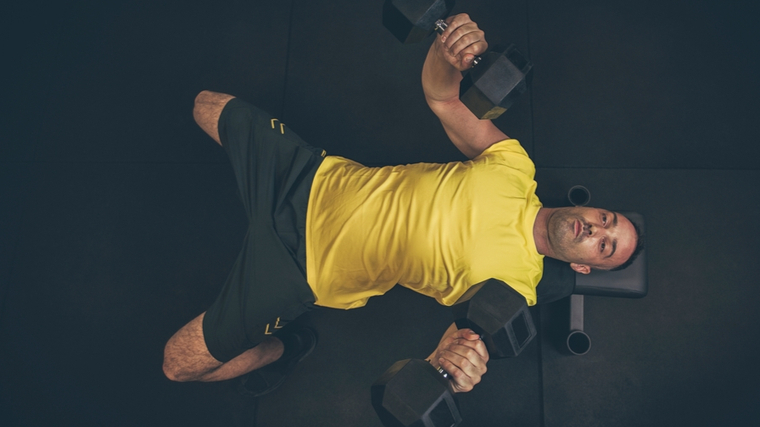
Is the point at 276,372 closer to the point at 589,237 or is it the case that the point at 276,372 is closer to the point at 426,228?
the point at 426,228

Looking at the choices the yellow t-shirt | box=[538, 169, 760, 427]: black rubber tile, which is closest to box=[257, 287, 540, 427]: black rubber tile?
box=[538, 169, 760, 427]: black rubber tile

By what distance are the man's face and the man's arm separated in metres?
0.43

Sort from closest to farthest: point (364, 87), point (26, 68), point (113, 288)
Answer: point (113, 288) → point (364, 87) → point (26, 68)

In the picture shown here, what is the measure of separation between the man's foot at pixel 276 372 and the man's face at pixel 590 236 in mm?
1289

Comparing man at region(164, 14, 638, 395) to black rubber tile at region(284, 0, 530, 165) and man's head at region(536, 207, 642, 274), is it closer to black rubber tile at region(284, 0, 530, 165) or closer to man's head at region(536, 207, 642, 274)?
man's head at region(536, 207, 642, 274)

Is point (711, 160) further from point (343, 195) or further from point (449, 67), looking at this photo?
point (343, 195)

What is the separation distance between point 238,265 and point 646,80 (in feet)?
7.76

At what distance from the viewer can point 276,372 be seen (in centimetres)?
201

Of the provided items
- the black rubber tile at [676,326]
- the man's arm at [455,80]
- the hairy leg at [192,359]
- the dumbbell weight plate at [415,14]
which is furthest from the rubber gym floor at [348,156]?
the dumbbell weight plate at [415,14]

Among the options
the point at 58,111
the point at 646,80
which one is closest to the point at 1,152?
the point at 58,111

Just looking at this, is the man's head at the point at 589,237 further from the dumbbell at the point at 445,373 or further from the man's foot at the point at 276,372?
the man's foot at the point at 276,372

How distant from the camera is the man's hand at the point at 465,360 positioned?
1272 millimetres

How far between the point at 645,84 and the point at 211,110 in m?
2.30

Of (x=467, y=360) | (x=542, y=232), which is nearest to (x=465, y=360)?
(x=467, y=360)
